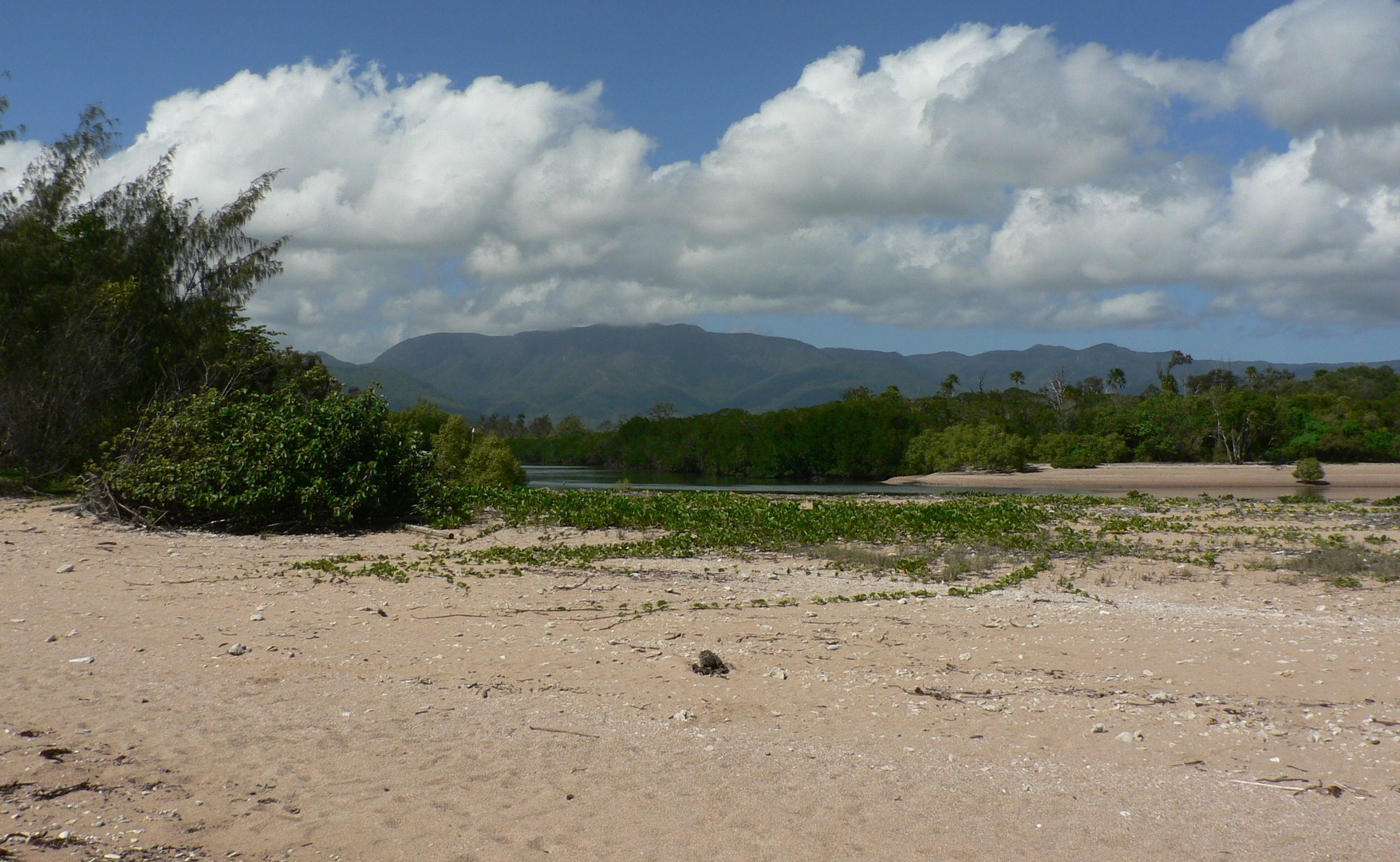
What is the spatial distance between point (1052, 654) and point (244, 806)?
18.1ft

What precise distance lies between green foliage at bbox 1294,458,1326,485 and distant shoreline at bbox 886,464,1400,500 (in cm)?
60

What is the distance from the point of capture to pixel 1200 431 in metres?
71.2

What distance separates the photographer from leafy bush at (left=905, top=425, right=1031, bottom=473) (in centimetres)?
6350

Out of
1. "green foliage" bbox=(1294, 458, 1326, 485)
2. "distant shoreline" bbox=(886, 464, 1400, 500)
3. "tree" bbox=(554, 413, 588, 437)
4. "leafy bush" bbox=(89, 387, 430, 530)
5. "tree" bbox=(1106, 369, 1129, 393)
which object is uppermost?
→ "tree" bbox=(1106, 369, 1129, 393)

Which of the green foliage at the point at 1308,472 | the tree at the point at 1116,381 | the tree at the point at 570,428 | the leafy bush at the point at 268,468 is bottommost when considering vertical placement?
the green foliage at the point at 1308,472

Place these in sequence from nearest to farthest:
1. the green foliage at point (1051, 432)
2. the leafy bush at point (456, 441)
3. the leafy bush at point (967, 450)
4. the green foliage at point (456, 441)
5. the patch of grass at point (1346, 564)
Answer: the patch of grass at point (1346, 564), the green foliage at point (456, 441), the leafy bush at point (456, 441), the leafy bush at point (967, 450), the green foliage at point (1051, 432)

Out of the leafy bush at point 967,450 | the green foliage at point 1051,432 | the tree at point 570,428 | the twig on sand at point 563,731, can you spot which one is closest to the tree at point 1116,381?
the green foliage at point 1051,432

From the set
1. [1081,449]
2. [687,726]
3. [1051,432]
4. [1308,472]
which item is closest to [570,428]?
[1051,432]

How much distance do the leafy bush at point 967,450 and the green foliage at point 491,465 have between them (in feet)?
137

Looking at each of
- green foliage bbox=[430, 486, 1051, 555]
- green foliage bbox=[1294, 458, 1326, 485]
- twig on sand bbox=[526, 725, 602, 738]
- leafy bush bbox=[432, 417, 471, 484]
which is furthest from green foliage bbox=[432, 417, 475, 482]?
green foliage bbox=[1294, 458, 1326, 485]

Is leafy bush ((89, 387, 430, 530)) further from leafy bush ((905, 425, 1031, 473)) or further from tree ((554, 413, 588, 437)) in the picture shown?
tree ((554, 413, 588, 437))

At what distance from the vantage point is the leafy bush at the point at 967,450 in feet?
208

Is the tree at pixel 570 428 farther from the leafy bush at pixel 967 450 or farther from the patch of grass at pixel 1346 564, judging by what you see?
the patch of grass at pixel 1346 564

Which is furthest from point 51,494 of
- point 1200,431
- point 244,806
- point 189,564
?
point 1200,431
